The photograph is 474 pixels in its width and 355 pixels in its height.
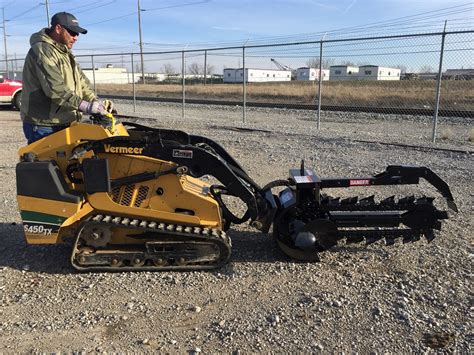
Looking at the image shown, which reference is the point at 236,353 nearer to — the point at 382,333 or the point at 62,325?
the point at 382,333

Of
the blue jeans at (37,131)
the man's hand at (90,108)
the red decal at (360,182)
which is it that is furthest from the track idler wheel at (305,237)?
the blue jeans at (37,131)

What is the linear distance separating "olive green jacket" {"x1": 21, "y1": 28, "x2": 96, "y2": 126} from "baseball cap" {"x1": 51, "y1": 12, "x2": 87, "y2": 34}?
0.18m

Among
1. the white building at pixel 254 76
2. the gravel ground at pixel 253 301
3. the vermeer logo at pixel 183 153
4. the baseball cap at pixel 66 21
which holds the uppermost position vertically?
the white building at pixel 254 76

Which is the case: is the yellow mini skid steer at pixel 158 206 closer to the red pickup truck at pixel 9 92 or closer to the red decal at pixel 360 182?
the red decal at pixel 360 182

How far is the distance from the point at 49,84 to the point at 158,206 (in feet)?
5.14

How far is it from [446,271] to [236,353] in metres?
2.29

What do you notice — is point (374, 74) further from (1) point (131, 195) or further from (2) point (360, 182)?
(1) point (131, 195)

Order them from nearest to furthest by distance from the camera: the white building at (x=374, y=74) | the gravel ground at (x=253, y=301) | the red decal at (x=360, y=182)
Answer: the gravel ground at (x=253, y=301) → the red decal at (x=360, y=182) → the white building at (x=374, y=74)

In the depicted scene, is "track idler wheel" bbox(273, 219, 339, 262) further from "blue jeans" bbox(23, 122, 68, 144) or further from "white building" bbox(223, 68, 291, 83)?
"white building" bbox(223, 68, 291, 83)

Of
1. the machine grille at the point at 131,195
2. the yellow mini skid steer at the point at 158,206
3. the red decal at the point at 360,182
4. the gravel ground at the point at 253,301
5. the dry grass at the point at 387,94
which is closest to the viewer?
the gravel ground at the point at 253,301

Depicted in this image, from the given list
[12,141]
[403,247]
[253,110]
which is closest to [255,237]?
[403,247]

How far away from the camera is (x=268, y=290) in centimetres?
389

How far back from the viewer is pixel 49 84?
4285 mm

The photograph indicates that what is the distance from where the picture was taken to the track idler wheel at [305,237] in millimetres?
4316
